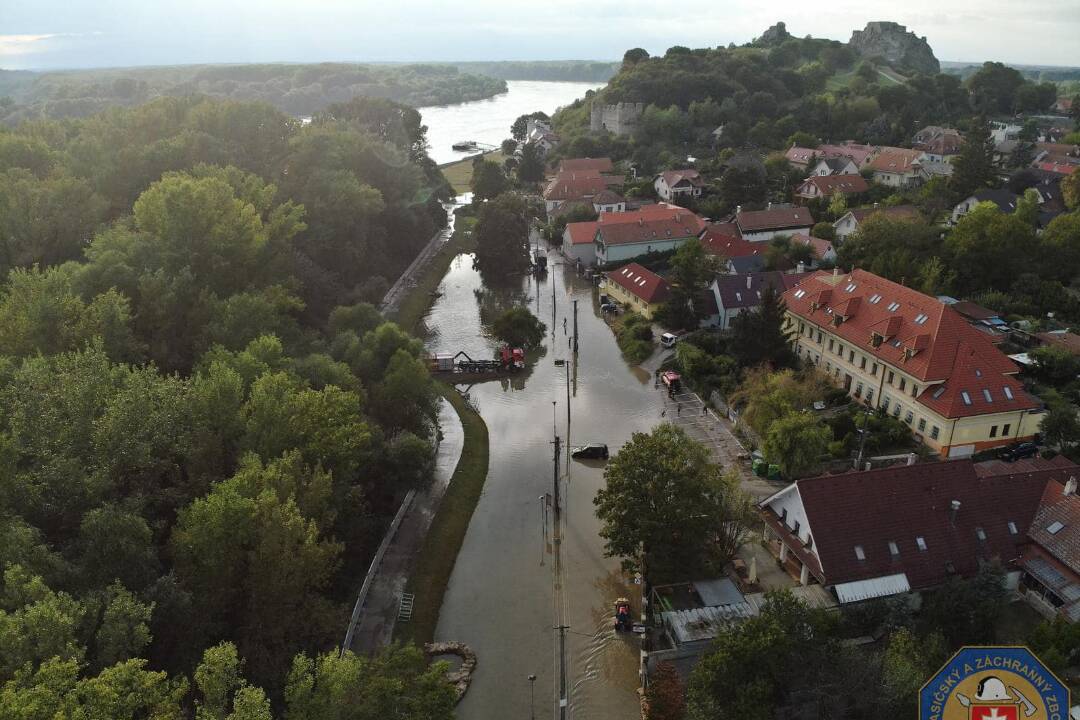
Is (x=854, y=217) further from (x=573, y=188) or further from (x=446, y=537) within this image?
(x=446, y=537)

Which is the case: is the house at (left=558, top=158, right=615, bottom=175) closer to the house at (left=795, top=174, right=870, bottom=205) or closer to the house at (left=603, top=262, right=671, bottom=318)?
the house at (left=795, top=174, right=870, bottom=205)

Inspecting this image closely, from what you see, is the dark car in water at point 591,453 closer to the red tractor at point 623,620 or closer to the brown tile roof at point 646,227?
the red tractor at point 623,620

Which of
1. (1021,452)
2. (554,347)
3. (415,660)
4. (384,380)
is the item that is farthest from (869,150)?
(415,660)

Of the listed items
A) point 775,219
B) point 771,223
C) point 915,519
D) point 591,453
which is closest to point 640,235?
point 771,223

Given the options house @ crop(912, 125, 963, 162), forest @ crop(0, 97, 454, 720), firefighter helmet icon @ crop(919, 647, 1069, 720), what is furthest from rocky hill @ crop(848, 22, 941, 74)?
firefighter helmet icon @ crop(919, 647, 1069, 720)

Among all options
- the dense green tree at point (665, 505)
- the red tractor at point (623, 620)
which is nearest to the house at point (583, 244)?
the dense green tree at point (665, 505)

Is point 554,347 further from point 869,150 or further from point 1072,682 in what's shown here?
point 869,150
